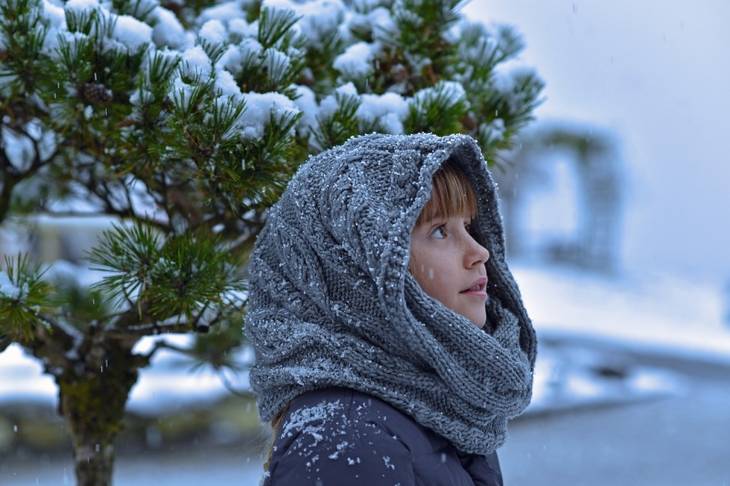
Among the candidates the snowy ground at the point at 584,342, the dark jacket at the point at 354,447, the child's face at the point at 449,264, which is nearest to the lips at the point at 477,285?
the child's face at the point at 449,264

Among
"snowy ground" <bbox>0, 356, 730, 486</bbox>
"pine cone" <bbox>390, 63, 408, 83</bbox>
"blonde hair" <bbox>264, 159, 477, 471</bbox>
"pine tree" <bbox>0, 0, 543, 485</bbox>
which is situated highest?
"snowy ground" <bbox>0, 356, 730, 486</bbox>

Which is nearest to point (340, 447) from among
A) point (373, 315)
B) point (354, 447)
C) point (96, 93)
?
point (354, 447)

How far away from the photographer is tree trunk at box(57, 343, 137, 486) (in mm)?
2068

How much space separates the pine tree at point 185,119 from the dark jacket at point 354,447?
0.47 m

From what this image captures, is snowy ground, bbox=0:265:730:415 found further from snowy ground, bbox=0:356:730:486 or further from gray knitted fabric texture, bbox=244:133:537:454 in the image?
gray knitted fabric texture, bbox=244:133:537:454

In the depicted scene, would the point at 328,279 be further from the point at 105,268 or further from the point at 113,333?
the point at 113,333

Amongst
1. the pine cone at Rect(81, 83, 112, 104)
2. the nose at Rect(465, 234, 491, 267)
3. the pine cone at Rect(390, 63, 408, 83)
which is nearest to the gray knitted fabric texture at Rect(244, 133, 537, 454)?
the nose at Rect(465, 234, 491, 267)

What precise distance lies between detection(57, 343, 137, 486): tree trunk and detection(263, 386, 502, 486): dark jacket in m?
0.87

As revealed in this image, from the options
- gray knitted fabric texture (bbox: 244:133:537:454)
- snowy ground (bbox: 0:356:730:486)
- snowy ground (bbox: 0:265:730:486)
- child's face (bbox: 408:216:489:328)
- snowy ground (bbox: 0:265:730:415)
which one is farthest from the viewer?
snowy ground (bbox: 0:265:730:415)

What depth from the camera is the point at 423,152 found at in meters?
1.42

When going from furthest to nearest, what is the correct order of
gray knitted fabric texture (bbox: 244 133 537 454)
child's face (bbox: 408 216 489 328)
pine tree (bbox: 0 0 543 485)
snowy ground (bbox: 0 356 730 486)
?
1. snowy ground (bbox: 0 356 730 486)
2. pine tree (bbox: 0 0 543 485)
3. child's face (bbox: 408 216 489 328)
4. gray knitted fabric texture (bbox: 244 133 537 454)

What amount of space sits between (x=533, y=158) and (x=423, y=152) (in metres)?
19.4

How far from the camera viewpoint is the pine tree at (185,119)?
1.67 metres

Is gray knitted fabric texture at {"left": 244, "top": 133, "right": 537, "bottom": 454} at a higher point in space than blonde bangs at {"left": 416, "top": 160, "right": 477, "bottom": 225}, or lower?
lower
